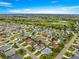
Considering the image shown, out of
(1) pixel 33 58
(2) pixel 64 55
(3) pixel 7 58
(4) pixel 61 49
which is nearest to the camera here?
(3) pixel 7 58

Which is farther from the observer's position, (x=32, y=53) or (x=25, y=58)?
(x=32, y=53)

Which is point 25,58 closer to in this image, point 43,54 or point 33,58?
point 33,58

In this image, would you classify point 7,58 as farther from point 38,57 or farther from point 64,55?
point 64,55

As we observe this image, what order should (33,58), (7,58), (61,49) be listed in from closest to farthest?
(7,58) < (33,58) < (61,49)

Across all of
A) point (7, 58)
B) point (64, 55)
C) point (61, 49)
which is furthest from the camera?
point (61, 49)

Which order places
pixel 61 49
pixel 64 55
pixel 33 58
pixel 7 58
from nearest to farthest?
pixel 7 58, pixel 33 58, pixel 64 55, pixel 61 49

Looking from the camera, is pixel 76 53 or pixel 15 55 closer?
pixel 15 55

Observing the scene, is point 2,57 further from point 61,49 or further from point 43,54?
point 61,49

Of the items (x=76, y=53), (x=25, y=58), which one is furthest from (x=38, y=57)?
(x=76, y=53)

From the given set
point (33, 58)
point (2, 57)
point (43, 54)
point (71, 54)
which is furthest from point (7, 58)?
point (71, 54)
